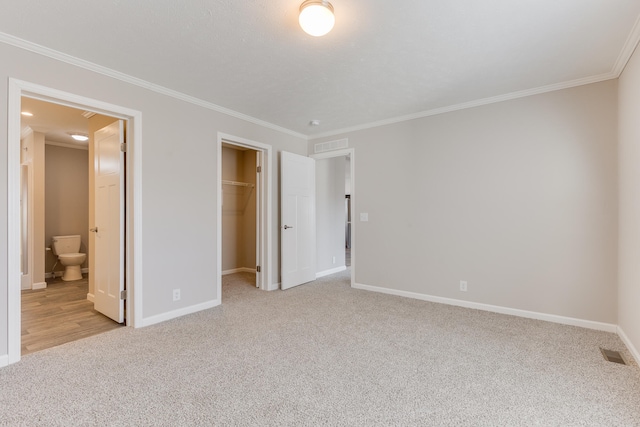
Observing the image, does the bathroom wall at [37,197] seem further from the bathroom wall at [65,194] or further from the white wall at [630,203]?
the white wall at [630,203]

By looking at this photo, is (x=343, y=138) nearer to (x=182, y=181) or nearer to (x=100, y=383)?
(x=182, y=181)

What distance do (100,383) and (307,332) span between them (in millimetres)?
1610

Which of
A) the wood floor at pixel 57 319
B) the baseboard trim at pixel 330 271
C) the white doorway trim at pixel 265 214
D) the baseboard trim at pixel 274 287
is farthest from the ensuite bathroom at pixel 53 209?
the baseboard trim at pixel 330 271

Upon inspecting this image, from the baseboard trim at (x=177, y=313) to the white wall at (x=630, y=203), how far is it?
3980 mm

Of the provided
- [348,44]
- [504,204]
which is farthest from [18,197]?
[504,204]

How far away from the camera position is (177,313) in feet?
10.9

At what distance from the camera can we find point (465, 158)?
369 centimetres

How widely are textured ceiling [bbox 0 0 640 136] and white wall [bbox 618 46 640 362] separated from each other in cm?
28

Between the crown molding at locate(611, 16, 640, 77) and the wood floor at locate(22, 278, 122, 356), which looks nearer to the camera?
the crown molding at locate(611, 16, 640, 77)

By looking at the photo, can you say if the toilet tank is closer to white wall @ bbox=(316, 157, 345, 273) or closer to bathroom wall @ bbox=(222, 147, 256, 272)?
bathroom wall @ bbox=(222, 147, 256, 272)

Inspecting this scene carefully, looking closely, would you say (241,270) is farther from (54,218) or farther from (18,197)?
(18,197)

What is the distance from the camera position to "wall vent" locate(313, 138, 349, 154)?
15.6ft

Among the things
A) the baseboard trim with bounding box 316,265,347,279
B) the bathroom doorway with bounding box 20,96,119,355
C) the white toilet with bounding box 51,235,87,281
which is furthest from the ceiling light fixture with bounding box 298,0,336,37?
the white toilet with bounding box 51,235,87,281

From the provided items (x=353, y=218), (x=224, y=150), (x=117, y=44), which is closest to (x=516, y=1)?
(x=117, y=44)
